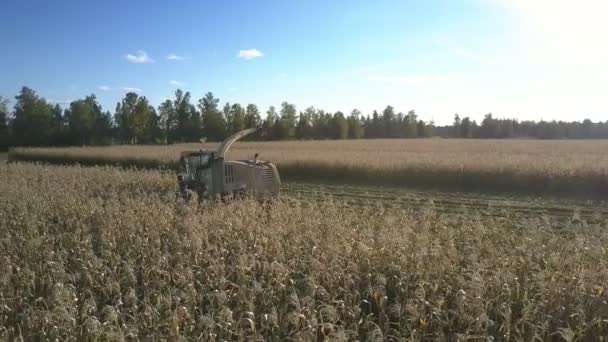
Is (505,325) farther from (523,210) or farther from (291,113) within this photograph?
(291,113)

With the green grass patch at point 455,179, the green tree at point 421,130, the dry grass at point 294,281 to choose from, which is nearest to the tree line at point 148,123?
the green tree at point 421,130

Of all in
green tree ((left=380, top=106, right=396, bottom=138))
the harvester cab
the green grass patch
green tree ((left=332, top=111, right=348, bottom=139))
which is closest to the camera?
the harvester cab

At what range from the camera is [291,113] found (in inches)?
2697

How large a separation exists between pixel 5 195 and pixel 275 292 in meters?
9.16

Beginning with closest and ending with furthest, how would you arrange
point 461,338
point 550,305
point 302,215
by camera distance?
1. point 461,338
2. point 550,305
3. point 302,215

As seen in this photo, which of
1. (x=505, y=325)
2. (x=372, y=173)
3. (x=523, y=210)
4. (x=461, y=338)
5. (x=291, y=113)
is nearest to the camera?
(x=461, y=338)

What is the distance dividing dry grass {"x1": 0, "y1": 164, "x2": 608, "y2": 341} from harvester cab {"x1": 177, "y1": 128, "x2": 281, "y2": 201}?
218 centimetres

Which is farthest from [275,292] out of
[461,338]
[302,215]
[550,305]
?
[302,215]

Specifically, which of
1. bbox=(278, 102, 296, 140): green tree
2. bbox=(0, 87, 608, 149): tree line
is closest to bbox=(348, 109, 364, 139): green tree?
bbox=(0, 87, 608, 149): tree line

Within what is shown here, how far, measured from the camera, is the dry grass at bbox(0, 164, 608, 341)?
4.11m

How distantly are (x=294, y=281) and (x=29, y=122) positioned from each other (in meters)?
64.9

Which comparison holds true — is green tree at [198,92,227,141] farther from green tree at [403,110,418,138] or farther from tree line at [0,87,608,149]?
green tree at [403,110,418,138]

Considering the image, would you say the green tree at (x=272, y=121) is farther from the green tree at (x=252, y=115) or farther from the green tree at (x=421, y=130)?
the green tree at (x=421, y=130)

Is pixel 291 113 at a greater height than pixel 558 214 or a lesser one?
greater
